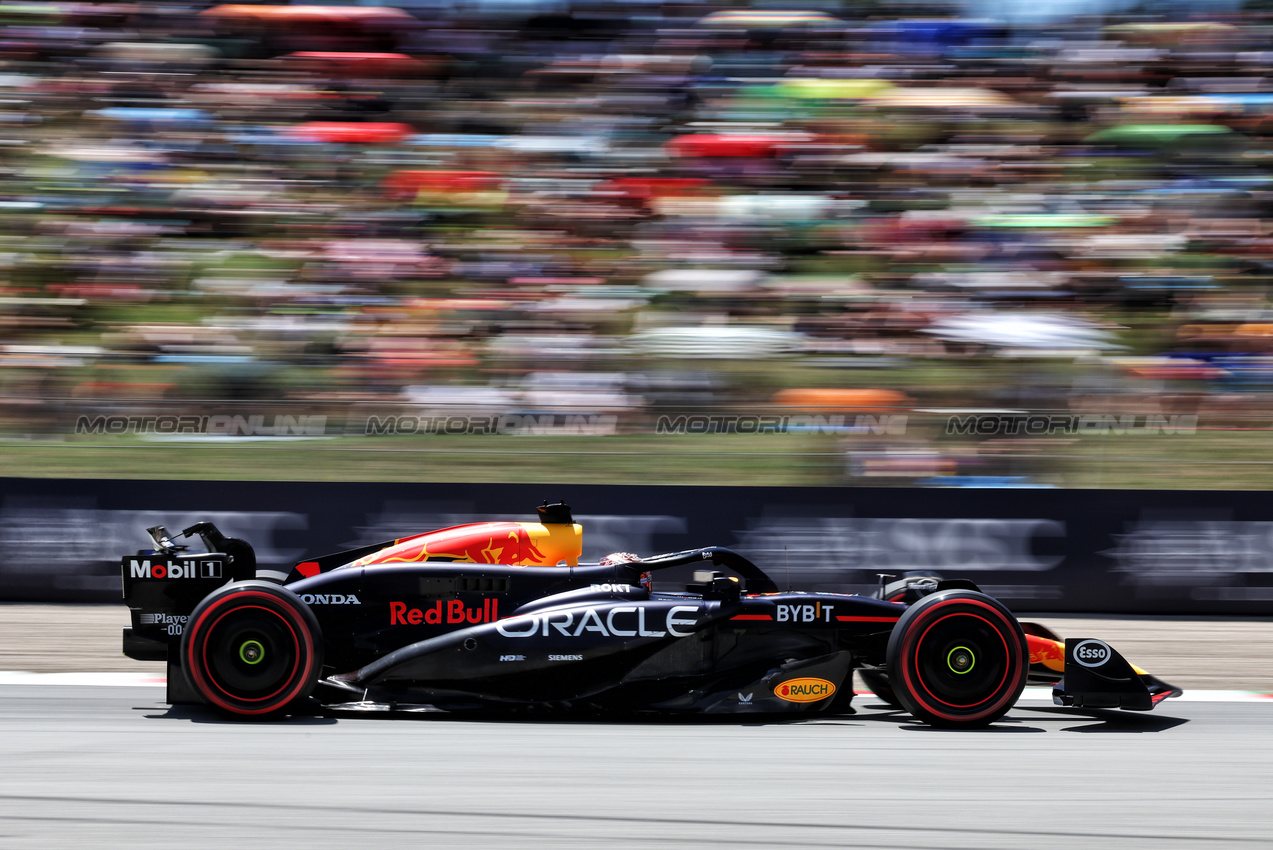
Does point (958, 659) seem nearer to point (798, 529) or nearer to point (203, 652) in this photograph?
point (203, 652)

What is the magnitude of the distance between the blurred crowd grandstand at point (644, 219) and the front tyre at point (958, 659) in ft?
12.8

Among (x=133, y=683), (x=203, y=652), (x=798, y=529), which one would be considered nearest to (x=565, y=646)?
(x=203, y=652)

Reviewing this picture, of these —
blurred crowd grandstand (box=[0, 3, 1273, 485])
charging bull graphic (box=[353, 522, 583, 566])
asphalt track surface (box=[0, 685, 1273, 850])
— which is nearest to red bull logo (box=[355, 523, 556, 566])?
charging bull graphic (box=[353, 522, 583, 566])

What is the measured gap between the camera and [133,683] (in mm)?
6391

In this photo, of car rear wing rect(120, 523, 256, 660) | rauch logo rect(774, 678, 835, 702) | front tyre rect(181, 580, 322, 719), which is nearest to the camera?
front tyre rect(181, 580, 322, 719)

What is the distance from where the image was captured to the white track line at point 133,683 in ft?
20.7

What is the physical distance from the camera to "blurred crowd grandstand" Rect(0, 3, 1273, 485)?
33.4 ft

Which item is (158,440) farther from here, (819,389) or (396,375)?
(819,389)

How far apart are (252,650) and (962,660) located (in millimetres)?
2881

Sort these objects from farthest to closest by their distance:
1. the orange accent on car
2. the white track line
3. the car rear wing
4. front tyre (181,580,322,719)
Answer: the white track line < the orange accent on car < the car rear wing < front tyre (181,580,322,719)

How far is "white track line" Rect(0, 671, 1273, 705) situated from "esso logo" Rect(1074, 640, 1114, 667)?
1023 mm

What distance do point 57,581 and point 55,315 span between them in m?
3.48

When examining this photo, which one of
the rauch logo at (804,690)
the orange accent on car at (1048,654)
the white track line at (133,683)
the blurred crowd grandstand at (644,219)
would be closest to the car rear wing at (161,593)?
the white track line at (133,683)

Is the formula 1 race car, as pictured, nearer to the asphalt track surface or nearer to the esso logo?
the esso logo
